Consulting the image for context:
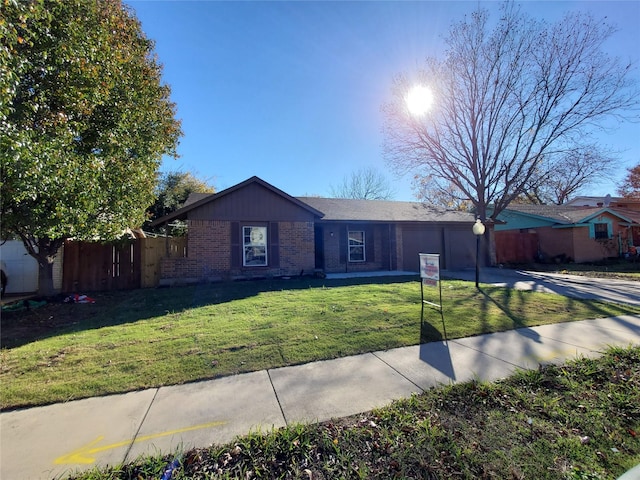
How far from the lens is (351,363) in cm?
400

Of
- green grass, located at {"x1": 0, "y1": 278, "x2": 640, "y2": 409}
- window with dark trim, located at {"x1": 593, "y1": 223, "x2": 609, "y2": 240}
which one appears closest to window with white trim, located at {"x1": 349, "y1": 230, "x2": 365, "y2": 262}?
green grass, located at {"x1": 0, "y1": 278, "x2": 640, "y2": 409}

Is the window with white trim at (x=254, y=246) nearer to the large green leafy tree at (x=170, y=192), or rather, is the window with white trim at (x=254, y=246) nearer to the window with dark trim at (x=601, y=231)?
the large green leafy tree at (x=170, y=192)

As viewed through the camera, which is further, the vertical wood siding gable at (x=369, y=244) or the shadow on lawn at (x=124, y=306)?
the vertical wood siding gable at (x=369, y=244)

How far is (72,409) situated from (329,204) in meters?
13.9

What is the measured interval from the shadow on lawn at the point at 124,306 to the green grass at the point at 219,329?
0.10 feet

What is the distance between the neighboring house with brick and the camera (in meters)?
11.5

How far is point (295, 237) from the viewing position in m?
12.7

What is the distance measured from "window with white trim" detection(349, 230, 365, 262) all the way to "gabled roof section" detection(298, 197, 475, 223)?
3.14 ft

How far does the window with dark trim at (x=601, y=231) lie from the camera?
813 inches

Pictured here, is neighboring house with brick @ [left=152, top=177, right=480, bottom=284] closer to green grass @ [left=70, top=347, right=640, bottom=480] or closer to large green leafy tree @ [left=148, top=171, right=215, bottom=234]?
large green leafy tree @ [left=148, top=171, right=215, bottom=234]

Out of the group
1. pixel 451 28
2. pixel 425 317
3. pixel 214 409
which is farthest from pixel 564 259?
pixel 214 409

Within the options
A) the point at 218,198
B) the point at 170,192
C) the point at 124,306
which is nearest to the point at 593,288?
the point at 218,198

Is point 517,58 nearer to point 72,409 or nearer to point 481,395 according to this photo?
Answer: point 481,395

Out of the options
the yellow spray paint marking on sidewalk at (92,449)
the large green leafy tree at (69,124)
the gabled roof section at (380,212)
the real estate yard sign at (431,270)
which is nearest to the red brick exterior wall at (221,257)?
the gabled roof section at (380,212)
